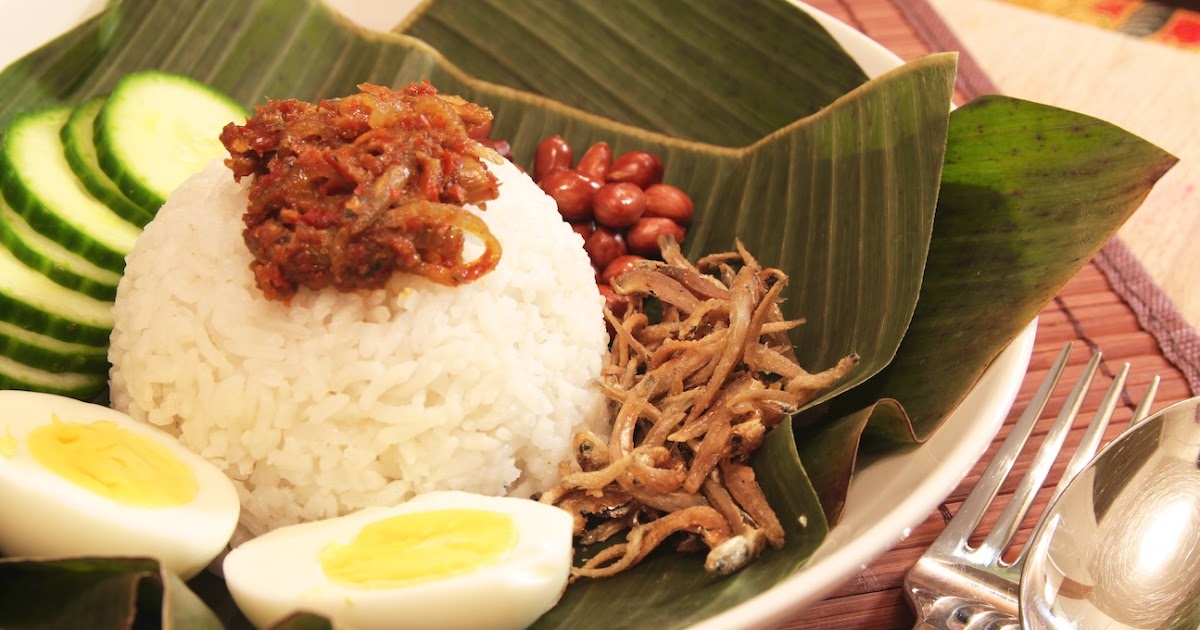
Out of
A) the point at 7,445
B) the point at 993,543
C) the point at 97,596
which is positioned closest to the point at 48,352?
the point at 7,445

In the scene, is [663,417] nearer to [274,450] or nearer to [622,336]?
[622,336]

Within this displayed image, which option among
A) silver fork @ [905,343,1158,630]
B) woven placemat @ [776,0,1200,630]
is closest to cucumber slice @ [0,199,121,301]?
woven placemat @ [776,0,1200,630]

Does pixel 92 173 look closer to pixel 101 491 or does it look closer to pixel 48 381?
pixel 48 381

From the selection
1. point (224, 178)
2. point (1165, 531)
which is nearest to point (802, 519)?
point (1165, 531)

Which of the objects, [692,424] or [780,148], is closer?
[692,424]

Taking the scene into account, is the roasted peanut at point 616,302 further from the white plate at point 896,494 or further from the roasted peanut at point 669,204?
the white plate at point 896,494

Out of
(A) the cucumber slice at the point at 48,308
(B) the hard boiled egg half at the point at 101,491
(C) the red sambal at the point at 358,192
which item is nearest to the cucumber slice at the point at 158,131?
(A) the cucumber slice at the point at 48,308
